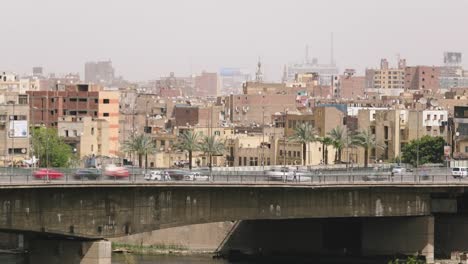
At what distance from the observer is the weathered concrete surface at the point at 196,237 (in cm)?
10256

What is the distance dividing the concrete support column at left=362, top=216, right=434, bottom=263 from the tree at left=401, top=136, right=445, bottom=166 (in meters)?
44.3

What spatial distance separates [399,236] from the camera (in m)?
97.6

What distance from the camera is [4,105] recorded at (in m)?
130

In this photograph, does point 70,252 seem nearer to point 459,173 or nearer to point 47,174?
point 47,174

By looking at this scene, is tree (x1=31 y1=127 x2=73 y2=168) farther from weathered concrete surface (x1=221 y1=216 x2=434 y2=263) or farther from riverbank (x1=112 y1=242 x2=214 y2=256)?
weathered concrete surface (x1=221 y1=216 x2=434 y2=263)

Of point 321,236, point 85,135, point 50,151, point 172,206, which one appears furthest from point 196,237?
point 85,135

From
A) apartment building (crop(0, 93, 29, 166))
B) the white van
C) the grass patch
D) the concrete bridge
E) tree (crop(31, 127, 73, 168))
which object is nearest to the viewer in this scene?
the concrete bridge

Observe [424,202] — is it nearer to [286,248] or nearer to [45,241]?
[286,248]

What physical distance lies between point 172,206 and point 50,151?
47430mm

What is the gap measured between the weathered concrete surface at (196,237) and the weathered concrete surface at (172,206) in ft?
40.6

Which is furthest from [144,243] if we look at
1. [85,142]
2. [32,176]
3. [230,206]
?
[85,142]

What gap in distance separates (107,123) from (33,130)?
833 inches

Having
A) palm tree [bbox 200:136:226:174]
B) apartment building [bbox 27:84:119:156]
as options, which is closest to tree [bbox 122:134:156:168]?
palm tree [bbox 200:136:226:174]

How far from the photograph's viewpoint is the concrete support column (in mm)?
96062
